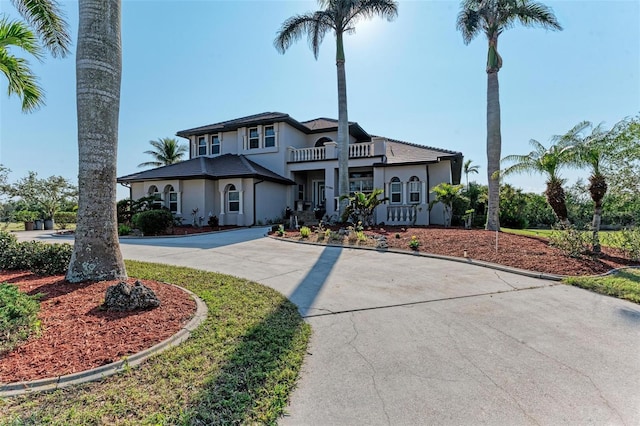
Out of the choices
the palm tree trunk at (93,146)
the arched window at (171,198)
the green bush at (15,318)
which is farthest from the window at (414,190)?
the green bush at (15,318)

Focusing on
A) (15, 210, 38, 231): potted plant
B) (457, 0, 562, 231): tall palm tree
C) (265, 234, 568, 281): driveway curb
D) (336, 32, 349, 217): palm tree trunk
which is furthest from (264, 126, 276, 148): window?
(15, 210, 38, 231): potted plant

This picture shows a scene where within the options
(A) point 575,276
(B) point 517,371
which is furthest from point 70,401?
(A) point 575,276

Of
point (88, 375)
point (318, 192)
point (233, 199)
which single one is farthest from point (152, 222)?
point (88, 375)

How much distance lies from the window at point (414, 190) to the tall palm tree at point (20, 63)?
16950 millimetres

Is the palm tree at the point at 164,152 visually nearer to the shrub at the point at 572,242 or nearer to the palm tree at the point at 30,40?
the palm tree at the point at 30,40

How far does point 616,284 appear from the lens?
6242 millimetres

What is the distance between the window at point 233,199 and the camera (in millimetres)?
19547

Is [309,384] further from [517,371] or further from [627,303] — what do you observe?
[627,303]

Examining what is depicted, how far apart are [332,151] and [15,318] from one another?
17.9 m

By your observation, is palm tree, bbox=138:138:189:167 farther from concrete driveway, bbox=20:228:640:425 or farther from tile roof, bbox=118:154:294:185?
concrete driveway, bbox=20:228:640:425

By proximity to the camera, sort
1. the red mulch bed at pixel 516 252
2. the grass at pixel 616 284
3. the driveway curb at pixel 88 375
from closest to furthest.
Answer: the driveway curb at pixel 88 375 < the grass at pixel 616 284 < the red mulch bed at pixel 516 252

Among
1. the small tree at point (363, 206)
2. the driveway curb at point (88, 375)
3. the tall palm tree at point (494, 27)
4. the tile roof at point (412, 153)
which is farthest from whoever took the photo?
the tile roof at point (412, 153)

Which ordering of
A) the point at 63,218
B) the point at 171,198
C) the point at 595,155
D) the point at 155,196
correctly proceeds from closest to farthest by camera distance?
the point at 595,155 → the point at 155,196 → the point at 171,198 → the point at 63,218

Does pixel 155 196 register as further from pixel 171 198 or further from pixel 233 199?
pixel 233 199
